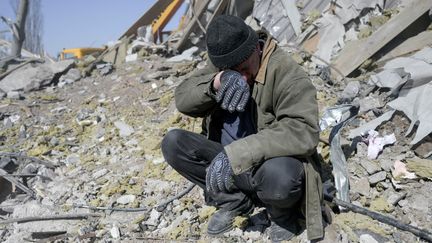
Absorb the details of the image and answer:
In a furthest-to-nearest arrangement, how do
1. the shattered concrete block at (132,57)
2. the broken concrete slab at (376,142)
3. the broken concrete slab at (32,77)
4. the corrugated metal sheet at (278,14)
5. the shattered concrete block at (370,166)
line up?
the shattered concrete block at (132,57), the broken concrete slab at (32,77), the corrugated metal sheet at (278,14), the broken concrete slab at (376,142), the shattered concrete block at (370,166)

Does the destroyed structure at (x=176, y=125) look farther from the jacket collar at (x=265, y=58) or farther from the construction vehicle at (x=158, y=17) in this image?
the jacket collar at (x=265, y=58)

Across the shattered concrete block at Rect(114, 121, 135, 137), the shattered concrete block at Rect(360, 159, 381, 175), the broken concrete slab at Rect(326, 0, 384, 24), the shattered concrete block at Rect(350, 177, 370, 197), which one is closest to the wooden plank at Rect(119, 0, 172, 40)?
the shattered concrete block at Rect(114, 121, 135, 137)

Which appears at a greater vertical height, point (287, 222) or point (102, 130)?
point (287, 222)

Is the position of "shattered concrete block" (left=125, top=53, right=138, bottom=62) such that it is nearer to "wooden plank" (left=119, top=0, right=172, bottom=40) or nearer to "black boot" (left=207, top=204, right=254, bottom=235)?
"wooden plank" (left=119, top=0, right=172, bottom=40)

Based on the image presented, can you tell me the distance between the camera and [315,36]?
600cm

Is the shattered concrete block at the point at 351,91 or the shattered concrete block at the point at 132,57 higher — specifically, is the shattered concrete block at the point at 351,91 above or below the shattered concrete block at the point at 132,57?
above

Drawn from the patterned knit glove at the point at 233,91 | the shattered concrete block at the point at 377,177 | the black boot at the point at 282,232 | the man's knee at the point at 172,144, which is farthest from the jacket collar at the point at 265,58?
the shattered concrete block at the point at 377,177

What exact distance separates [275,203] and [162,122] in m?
3.04

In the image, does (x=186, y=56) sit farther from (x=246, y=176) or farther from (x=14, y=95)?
(x=246, y=176)

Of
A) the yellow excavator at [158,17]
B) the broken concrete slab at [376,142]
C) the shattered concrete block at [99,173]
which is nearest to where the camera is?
the broken concrete slab at [376,142]

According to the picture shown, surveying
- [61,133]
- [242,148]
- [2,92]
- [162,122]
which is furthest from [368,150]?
[2,92]

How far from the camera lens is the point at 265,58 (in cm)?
266

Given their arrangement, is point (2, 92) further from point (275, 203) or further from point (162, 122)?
point (275, 203)

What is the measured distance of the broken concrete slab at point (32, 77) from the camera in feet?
24.3
